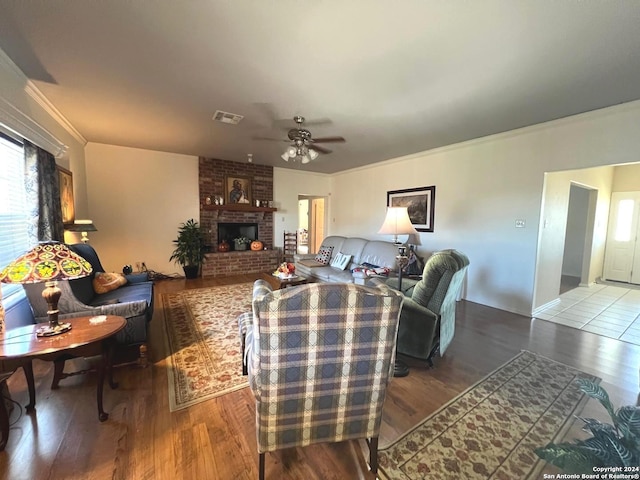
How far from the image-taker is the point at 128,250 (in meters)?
5.12

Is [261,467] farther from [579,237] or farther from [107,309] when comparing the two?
[579,237]

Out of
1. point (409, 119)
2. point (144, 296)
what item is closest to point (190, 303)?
point (144, 296)

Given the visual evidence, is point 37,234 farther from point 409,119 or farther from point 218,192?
point 409,119

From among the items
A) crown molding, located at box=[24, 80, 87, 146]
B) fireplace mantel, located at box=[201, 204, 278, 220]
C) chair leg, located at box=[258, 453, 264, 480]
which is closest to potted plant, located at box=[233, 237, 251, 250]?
fireplace mantel, located at box=[201, 204, 278, 220]

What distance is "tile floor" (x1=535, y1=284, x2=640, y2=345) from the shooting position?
3181 mm

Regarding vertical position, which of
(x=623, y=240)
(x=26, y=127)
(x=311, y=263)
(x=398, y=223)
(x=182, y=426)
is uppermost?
(x=26, y=127)

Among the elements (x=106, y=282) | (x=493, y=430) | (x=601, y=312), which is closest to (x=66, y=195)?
(x=106, y=282)

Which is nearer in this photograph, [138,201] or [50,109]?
[50,109]

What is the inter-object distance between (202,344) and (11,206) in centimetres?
225

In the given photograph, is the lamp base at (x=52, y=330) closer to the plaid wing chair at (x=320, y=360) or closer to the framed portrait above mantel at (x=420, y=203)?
the plaid wing chair at (x=320, y=360)

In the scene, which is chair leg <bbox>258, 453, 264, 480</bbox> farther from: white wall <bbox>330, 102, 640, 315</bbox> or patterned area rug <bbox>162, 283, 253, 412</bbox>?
white wall <bbox>330, 102, 640, 315</bbox>

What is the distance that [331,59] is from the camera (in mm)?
2090

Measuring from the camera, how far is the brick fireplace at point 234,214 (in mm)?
5723

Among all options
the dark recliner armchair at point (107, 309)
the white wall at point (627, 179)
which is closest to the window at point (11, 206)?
the dark recliner armchair at point (107, 309)
